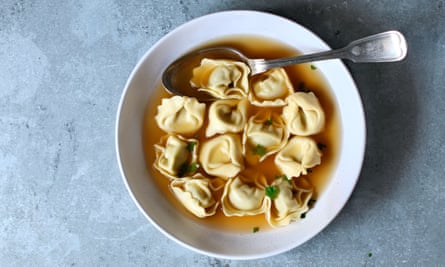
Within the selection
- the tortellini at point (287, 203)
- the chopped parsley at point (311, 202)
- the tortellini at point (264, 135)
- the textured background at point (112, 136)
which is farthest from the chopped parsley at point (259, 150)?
the textured background at point (112, 136)

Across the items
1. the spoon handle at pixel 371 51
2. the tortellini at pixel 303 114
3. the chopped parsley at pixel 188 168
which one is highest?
the spoon handle at pixel 371 51

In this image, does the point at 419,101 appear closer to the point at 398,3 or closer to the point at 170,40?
the point at 398,3

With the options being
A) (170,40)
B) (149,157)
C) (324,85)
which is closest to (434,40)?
(324,85)

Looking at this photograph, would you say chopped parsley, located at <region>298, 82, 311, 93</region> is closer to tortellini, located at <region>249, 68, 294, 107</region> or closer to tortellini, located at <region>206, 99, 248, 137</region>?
tortellini, located at <region>249, 68, 294, 107</region>

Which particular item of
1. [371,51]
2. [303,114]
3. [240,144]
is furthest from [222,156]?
[371,51]

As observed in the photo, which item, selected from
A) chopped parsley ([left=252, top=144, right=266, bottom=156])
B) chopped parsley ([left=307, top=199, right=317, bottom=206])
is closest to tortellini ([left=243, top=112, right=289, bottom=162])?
chopped parsley ([left=252, top=144, right=266, bottom=156])

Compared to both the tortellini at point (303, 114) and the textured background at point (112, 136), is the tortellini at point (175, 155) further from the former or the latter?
the tortellini at point (303, 114)

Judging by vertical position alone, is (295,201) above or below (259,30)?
below
